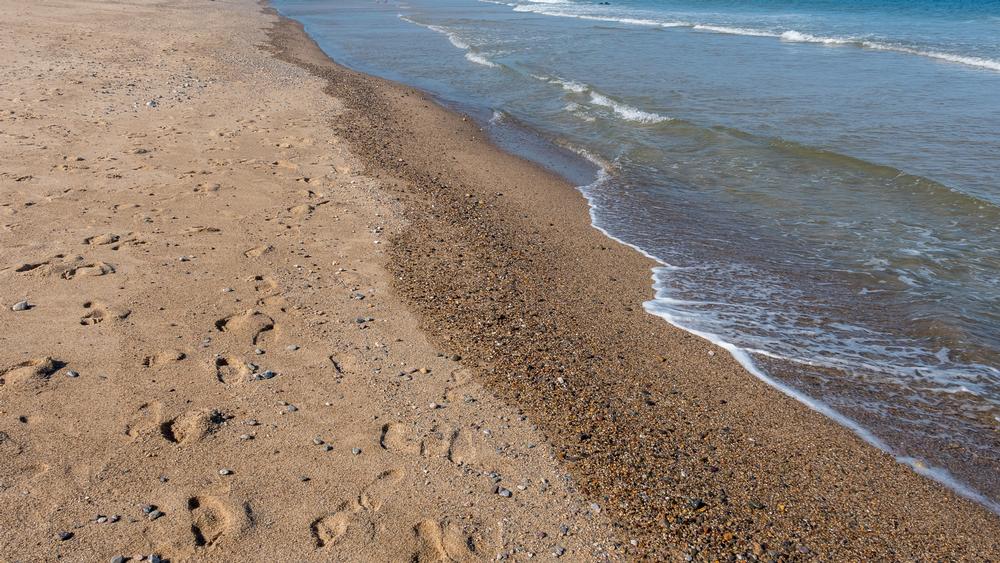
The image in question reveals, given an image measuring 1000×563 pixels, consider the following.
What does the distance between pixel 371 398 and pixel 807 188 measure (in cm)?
805

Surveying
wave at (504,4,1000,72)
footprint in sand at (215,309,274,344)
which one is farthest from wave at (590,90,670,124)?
wave at (504,4,1000,72)

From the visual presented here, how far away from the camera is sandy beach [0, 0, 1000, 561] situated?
12.1 feet

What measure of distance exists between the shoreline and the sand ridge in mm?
282

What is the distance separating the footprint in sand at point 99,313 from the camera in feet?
17.5

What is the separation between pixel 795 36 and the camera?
28125 mm

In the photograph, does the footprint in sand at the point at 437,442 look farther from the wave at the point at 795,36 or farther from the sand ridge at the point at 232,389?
the wave at the point at 795,36

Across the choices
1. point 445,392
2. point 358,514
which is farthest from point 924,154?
point 358,514

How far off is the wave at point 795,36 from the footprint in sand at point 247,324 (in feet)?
72.5

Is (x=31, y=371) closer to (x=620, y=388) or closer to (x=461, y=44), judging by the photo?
(x=620, y=388)

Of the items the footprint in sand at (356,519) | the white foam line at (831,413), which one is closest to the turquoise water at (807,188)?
the white foam line at (831,413)

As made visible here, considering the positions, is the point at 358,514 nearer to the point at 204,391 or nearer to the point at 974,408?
the point at 204,391

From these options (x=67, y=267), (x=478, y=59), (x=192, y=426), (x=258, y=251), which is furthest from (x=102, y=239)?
(x=478, y=59)

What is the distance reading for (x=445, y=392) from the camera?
16.2ft

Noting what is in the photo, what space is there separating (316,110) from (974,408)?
445 inches
